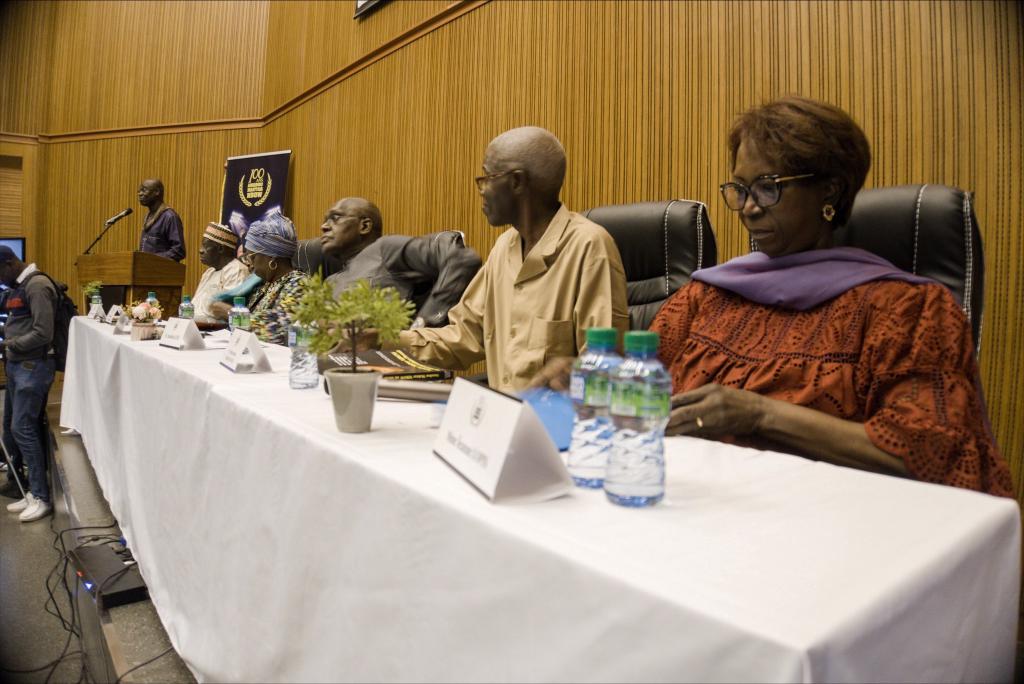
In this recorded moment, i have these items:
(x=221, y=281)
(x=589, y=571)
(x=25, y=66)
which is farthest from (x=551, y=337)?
(x=25, y=66)

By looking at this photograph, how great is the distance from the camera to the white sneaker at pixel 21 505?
137 inches

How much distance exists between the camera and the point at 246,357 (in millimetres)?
1638

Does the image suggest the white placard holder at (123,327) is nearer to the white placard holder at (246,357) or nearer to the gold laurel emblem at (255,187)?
the white placard holder at (246,357)

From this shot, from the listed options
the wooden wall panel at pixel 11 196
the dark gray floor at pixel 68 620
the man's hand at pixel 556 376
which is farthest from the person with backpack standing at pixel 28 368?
the wooden wall panel at pixel 11 196

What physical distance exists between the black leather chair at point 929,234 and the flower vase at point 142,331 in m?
2.30

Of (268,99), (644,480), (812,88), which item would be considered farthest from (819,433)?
(268,99)

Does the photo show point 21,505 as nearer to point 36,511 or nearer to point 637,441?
point 36,511

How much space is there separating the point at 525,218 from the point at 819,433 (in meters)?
1.12

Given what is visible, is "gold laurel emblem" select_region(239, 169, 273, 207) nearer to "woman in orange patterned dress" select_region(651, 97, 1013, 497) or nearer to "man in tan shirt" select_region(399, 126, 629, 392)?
"man in tan shirt" select_region(399, 126, 629, 392)

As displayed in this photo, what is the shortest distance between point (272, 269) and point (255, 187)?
3727 millimetres

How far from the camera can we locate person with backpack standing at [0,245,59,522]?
3.56 meters

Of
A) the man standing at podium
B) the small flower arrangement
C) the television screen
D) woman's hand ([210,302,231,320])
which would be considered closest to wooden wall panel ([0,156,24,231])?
the television screen

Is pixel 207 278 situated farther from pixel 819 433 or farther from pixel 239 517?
pixel 819 433

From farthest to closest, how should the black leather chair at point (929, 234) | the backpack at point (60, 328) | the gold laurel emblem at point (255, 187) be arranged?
the gold laurel emblem at point (255, 187), the backpack at point (60, 328), the black leather chair at point (929, 234)
